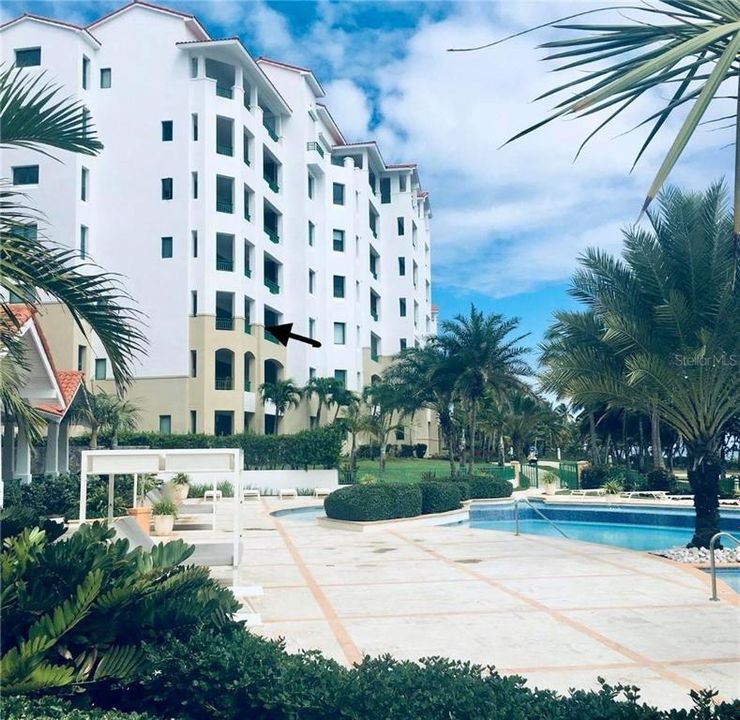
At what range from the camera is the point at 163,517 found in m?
18.7

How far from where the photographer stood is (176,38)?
141 feet

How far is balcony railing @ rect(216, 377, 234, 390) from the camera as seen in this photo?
1662 inches

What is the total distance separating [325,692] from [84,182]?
135ft

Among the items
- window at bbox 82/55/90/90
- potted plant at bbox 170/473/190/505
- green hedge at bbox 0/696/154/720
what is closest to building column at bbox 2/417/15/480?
potted plant at bbox 170/473/190/505

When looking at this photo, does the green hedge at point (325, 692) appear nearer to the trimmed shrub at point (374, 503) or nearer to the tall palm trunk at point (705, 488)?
the tall palm trunk at point (705, 488)

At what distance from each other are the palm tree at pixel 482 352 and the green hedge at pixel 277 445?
281 inches

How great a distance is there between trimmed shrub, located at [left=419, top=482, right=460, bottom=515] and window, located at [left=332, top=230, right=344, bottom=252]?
33.1 m

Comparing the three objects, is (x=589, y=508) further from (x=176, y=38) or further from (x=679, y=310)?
(x=176, y=38)

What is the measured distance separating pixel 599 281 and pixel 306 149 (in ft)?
123

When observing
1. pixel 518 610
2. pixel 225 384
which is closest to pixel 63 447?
pixel 225 384

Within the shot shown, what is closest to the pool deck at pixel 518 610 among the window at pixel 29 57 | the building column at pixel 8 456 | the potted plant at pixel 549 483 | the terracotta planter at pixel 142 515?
the terracotta planter at pixel 142 515

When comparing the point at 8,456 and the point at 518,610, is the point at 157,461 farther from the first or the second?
the point at 8,456

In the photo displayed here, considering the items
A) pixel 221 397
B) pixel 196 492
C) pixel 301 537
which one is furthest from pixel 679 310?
pixel 221 397

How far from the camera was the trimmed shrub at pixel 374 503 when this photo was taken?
70.0ft
